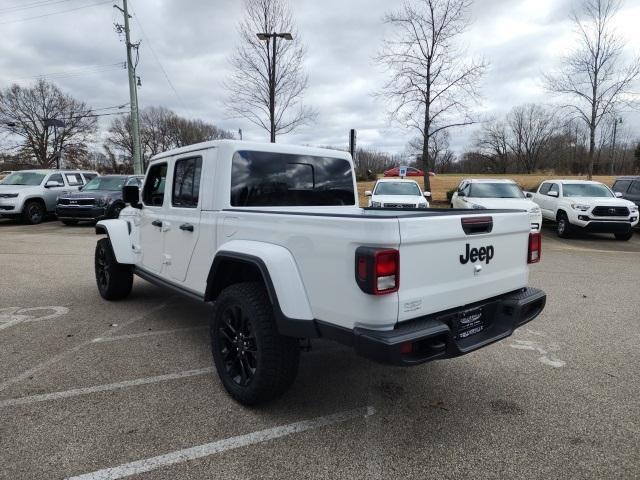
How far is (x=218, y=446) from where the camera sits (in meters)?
2.65

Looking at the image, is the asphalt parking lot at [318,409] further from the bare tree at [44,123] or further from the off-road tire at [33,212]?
the bare tree at [44,123]

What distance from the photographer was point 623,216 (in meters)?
12.2

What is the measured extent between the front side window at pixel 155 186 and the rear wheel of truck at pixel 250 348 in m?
1.75

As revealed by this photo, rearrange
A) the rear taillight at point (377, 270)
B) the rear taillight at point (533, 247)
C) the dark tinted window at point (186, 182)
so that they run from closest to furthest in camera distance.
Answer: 1. the rear taillight at point (377, 270)
2. the rear taillight at point (533, 247)
3. the dark tinted window at point (186, 182)

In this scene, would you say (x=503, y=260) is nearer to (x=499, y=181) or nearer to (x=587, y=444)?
(x=587, y=444)

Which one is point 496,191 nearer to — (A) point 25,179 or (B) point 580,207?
(B) point 580,207

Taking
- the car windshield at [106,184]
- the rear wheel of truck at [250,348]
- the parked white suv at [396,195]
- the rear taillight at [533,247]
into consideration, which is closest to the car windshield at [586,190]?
the parked white suv at [396,195]

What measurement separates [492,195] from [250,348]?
38.3 ft

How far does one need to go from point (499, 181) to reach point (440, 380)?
37.1 feet

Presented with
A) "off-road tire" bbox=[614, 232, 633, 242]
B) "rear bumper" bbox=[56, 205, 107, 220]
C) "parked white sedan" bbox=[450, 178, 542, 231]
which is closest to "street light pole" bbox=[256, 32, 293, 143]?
"rear bumper" bbox=[56, 205, 107, 220]

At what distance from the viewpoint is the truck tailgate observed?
97.3 inches

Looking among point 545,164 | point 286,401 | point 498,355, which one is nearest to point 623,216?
point 498,355

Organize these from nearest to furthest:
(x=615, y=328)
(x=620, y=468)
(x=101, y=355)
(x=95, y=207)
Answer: (x=620, y=468), (x=101, y=355), (x=615, y=328), (x=95, y=207)

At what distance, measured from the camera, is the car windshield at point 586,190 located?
13.2 metres
